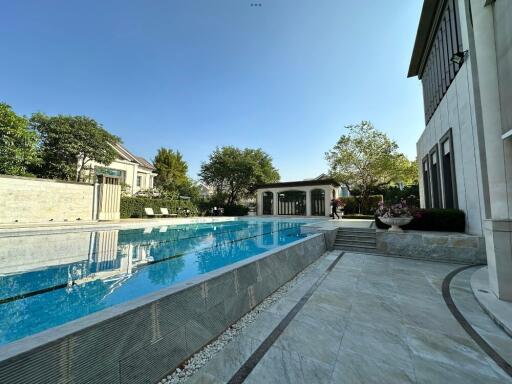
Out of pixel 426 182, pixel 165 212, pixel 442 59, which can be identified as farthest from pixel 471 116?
pixel 165 212

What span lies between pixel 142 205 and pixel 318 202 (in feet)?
50.9

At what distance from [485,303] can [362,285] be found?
1610 mm

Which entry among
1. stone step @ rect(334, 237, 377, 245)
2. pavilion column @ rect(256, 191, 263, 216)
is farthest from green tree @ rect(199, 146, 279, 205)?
stone step @ rect(334, 237, 377, 245)

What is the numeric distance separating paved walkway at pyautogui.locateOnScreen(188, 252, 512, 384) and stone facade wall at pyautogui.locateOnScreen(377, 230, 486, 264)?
2.88m

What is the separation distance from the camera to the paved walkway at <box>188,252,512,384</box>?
1.87 metres

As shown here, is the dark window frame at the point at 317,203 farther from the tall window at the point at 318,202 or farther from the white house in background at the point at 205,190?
the white house in background at the point at 205,190

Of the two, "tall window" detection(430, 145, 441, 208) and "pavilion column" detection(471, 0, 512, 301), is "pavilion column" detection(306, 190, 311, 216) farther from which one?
A: "pavilion column" detection(471, 0, 512, 301)

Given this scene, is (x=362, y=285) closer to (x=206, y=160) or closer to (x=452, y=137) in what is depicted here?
(x=452, y=137)

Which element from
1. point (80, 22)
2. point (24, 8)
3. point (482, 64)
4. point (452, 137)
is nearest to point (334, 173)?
point (452, 137)

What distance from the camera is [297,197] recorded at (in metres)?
22.1

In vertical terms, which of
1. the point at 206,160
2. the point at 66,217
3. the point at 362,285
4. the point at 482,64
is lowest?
the point at 362,285

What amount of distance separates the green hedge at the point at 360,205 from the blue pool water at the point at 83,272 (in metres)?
15.8

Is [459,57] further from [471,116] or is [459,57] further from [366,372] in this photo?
[366,372]

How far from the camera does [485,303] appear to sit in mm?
3104
